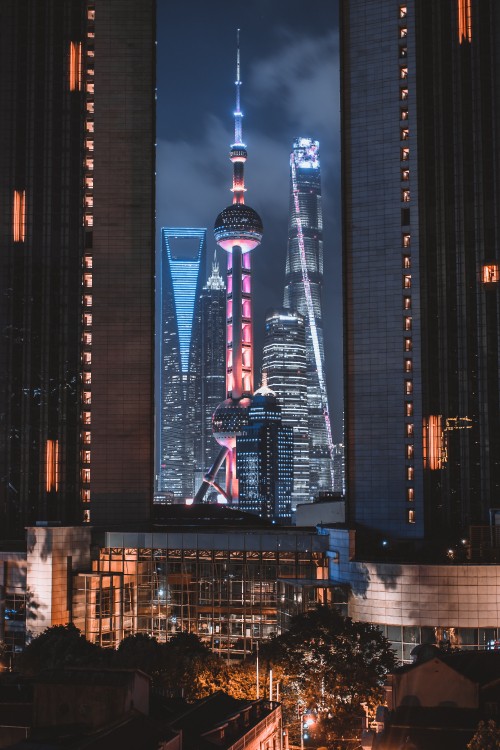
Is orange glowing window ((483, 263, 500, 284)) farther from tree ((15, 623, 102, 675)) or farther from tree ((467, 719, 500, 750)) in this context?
tree ((467, 719, 500, 750))

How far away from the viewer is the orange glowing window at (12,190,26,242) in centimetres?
14062

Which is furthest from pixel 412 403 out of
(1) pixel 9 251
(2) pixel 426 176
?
(1) pixel 9 251

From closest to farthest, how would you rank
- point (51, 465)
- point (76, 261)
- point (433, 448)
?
point (433, 448) → point (51, 465) → point (76, 261)

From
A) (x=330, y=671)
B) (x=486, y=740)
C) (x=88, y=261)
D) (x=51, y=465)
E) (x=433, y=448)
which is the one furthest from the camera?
→ (x=88, y=261)

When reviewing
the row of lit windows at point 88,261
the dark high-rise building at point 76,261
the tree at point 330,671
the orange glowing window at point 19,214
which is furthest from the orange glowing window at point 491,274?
the tree at point 330,671

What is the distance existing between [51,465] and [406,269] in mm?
51969

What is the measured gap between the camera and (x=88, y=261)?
141 meters

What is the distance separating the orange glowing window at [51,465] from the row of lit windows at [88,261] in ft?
10.9

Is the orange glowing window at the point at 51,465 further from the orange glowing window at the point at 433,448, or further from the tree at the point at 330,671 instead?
the tree at the point at 330,671

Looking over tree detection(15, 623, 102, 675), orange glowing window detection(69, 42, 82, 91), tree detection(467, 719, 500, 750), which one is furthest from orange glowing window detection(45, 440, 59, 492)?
tree detection(467, 719, 500, 750)

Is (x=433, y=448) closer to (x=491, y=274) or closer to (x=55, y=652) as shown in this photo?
(x=491, y=274)

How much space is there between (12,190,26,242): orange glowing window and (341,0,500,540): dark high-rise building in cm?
4275

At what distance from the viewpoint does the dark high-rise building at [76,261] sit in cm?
13650

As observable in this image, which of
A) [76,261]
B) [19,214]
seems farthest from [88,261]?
[19,214]
